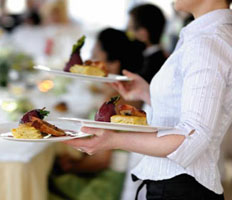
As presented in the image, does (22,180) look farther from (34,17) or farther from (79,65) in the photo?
(34,17)

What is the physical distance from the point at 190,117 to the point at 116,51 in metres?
1.77

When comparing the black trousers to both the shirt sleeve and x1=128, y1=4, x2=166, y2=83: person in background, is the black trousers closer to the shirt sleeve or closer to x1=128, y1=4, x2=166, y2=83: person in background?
the shirt sleeve

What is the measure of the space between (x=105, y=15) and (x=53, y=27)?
1837mm

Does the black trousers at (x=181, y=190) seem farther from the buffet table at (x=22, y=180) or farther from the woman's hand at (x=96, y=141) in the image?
the buffet table at (x=22, y=180)

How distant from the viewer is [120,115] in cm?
99

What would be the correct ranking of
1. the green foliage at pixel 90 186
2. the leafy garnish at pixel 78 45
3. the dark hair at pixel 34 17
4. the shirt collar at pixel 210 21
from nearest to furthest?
the shirt collar at pixel 210 21, the leafy garnish at pixel 78 45, the green foliage at pixel 90 186, the dark hair at pixel 34 17

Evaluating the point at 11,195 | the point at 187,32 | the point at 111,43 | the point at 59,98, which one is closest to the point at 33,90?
the point at 59,98

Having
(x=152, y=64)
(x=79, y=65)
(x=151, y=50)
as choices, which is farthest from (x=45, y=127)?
(x=151, y=50)

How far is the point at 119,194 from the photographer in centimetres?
229

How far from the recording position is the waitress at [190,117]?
0.94 m

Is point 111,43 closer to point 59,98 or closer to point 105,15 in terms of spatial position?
point 59,98

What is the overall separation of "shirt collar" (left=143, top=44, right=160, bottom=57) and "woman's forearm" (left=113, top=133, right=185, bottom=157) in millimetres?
1732

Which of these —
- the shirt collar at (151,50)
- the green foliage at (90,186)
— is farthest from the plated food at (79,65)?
the shirt collar at (151,50)

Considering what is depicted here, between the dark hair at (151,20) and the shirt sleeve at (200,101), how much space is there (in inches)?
73.2
